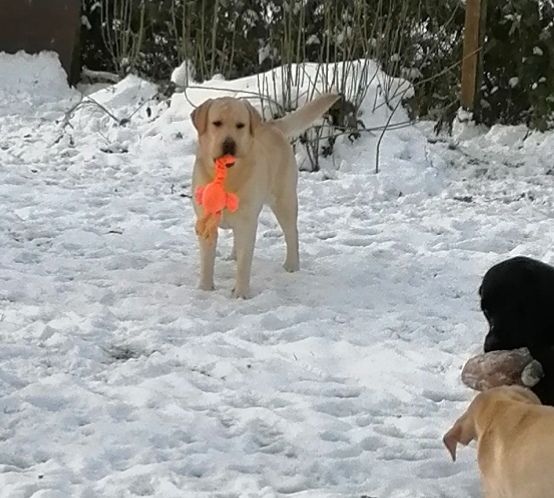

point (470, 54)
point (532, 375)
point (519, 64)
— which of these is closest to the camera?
point (532, 375)

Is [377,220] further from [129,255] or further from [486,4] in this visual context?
[486,4]

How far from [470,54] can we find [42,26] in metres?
4.65

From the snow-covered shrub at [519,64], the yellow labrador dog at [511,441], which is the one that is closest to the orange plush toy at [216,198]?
the yellow labrador dog at [511,441]

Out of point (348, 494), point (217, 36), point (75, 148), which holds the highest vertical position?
point (217, 36)

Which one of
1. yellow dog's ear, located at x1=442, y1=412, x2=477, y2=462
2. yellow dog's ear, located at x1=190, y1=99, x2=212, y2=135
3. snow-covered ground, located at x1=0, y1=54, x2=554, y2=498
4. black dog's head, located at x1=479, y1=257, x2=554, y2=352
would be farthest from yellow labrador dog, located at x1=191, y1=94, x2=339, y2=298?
yellow dog's ear, located at x1=442, y1=412, x2=477, y2=462

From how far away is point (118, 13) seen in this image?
10805 millimetres

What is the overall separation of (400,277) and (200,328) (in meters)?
1.45

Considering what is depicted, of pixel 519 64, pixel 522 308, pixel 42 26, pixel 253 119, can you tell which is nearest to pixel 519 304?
pixel 522 308

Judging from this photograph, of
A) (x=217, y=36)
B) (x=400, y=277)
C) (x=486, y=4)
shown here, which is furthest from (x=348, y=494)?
(x=217, y=36)

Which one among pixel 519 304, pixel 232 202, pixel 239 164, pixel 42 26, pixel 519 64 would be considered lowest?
pixel 519 304

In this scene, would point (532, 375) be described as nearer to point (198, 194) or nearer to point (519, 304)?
point (519, 304)

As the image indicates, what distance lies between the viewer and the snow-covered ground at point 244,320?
3.47 meters

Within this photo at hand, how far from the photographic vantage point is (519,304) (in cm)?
400

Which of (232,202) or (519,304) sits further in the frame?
(232,202)
